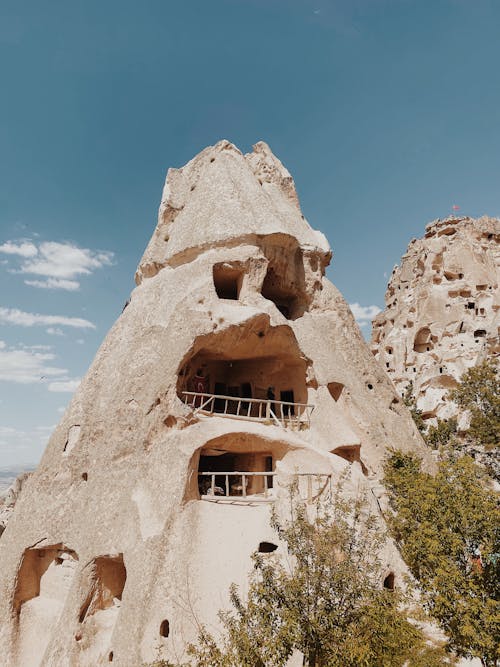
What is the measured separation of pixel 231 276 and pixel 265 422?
6.92 metres

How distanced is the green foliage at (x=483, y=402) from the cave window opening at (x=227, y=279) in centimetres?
1298

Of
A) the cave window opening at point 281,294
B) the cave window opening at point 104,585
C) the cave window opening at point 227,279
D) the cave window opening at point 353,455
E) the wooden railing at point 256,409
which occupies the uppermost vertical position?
the cave window opening at point 281,294

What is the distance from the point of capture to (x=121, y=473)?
13.6m

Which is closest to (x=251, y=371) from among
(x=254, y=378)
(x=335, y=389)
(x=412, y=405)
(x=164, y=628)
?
(x=254, y=378)

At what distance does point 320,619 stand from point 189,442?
7009mm

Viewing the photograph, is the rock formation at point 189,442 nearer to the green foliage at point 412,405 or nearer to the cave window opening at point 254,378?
the cave window opening at point 254,378

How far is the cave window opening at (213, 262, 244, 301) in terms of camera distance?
60.5 ft

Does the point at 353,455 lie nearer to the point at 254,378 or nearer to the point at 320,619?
the point at 254,378

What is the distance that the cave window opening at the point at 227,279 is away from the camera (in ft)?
60.5

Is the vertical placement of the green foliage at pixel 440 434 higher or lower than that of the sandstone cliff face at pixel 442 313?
lower

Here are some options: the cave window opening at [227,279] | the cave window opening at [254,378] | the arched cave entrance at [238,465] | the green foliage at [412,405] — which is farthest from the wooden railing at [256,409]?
the green foliage at [412,405]

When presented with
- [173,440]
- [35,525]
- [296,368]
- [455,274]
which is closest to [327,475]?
[173,440]

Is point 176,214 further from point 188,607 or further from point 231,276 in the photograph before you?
point 188,607

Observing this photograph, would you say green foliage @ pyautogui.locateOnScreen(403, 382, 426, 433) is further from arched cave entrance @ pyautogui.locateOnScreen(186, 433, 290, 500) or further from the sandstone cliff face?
arched cave entrance @ pyautogui.locateOnScreen(186, 433, 290, 500)
